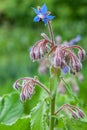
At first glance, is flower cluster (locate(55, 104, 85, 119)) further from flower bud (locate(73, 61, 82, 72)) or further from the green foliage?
the green foliage

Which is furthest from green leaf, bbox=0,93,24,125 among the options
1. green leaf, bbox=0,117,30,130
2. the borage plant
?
the borage plant

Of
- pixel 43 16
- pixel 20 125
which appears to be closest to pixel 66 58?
pixel 43 16

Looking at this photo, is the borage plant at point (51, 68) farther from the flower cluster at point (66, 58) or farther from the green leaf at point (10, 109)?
the green leaf at point (10, 109)

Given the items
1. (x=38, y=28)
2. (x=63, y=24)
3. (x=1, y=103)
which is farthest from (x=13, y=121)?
(x=38, y=28)

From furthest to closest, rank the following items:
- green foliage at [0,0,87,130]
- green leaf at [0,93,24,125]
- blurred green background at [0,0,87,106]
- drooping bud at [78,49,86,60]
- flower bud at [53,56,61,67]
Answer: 1. blurred green background at [0,0,87,106]
2. green foliage at [0,0,87,130]
3. green leaf at [0,93,24,125]
4. drooping bud at [78,49,86,60]
5. flower bud at [53,56,61,67]

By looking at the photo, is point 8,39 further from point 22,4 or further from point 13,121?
point 13,121

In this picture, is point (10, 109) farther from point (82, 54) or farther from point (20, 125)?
point (82, 54)
